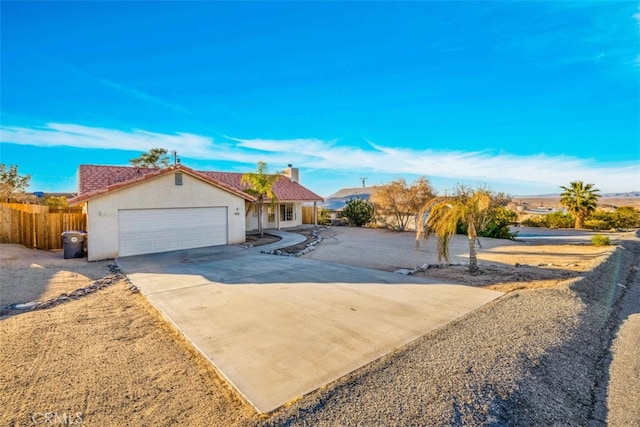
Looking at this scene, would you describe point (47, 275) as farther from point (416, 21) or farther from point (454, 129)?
point (454, 129)

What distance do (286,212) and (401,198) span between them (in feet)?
Result: 30.7

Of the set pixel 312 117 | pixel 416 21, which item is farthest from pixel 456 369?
pixel 312 117

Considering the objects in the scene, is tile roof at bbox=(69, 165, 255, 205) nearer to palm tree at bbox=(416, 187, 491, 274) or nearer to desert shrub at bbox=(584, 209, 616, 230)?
palm tree at bbox=(416, 187, 491, 274)

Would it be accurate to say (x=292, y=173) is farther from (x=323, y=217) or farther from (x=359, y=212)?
(x=359, y=212)

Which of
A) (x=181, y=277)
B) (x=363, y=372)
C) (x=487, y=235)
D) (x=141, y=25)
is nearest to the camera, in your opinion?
(x=363, y=372)

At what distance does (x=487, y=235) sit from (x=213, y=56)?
21010 mm

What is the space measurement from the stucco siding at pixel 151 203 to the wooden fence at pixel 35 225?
3018 mm

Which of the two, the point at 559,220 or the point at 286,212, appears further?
the point at 559,220

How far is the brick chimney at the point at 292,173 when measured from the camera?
99.4ft

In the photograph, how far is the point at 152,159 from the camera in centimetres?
3812

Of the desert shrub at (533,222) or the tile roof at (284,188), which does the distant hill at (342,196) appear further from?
the desert shrub at (533,222)

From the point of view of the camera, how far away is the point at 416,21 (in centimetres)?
1639

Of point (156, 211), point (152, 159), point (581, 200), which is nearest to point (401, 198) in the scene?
Answer: point (156, 211)

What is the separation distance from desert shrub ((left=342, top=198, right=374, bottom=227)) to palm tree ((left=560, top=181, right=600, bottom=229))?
19.1 m
